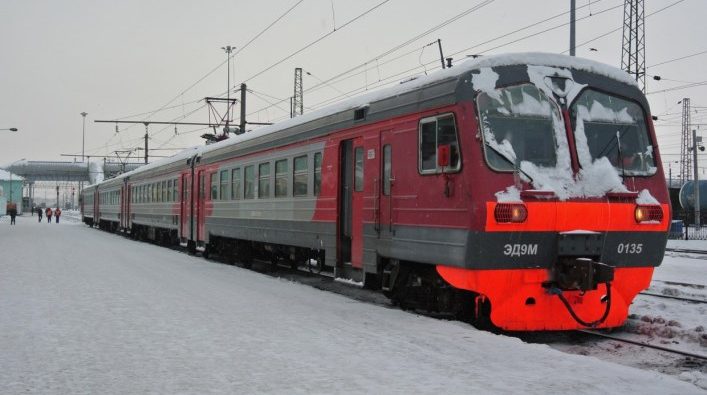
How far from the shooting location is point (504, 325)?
805 centimetres

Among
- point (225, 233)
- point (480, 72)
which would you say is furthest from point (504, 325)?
point (225, 233)

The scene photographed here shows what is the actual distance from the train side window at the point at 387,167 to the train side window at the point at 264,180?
17.0ft

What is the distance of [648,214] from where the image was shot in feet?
28.7

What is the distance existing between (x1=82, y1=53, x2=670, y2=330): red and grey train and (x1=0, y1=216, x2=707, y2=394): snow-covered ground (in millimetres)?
695

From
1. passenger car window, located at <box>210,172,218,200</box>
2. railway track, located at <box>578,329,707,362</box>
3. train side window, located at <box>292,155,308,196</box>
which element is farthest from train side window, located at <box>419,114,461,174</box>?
passenger car window, located at <box>210,172,218,200</box>

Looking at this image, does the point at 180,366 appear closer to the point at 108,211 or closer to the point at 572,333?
the point at 572,333

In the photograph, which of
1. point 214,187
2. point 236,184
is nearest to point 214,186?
point 214,187

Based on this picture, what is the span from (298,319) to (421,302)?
2.01 meters

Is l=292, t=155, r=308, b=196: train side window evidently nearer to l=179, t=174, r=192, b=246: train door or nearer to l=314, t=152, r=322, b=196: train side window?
l=314, t=152, r=322, b=196: train side window

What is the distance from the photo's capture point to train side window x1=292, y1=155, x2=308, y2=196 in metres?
12.9

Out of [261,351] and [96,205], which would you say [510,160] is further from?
[96,205]

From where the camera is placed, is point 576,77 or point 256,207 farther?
point 256,207

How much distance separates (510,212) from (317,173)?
5003 mm

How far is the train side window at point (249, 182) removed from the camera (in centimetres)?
1573
